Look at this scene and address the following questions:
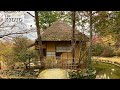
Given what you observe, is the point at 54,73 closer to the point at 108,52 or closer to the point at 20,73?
the point at 20,73

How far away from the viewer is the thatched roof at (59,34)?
4.50 m

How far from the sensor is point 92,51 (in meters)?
4.55

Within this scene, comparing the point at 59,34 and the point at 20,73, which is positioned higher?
the point at 59,34

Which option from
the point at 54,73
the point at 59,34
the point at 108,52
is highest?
the point at 59,34

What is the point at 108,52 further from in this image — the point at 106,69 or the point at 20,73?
the point at 20,73

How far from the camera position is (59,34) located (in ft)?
15.5

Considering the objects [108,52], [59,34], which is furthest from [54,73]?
[108,52]

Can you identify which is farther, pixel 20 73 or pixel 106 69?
pixel 106 69

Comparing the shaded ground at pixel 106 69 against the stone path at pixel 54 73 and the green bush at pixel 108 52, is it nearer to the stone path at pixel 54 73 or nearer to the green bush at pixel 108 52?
the green bush at pixel 108 52
